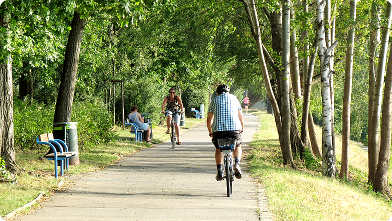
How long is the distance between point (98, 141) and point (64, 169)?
4554 millimetres

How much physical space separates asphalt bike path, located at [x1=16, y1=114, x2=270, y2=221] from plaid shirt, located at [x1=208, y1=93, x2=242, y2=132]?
1.14m

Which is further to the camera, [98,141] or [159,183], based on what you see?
[98,141]

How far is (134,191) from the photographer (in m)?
8.45

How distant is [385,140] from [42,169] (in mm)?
9602

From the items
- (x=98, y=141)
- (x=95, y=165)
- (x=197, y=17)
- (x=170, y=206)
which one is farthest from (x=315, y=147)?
(x=170, y=206)

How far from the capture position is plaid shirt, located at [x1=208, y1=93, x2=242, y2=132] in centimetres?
785

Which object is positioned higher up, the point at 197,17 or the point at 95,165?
the point at 197,17

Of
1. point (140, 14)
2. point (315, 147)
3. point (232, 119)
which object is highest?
point (140, 14)

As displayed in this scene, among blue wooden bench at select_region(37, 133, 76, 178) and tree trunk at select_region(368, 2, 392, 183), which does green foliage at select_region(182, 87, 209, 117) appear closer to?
tree trunk at select_region(368, 2, 392, 183)

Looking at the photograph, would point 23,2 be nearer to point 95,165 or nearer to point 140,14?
point 140,14

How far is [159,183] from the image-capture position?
365 inches

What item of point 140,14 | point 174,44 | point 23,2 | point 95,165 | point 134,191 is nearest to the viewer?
point 134,191

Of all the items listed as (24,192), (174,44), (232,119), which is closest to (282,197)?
(232,119)

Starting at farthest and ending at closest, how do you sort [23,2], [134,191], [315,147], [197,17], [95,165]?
1. [315,147]
2. [197,17]
3. [95,165]
4. [23,2]
5. [134,191]
